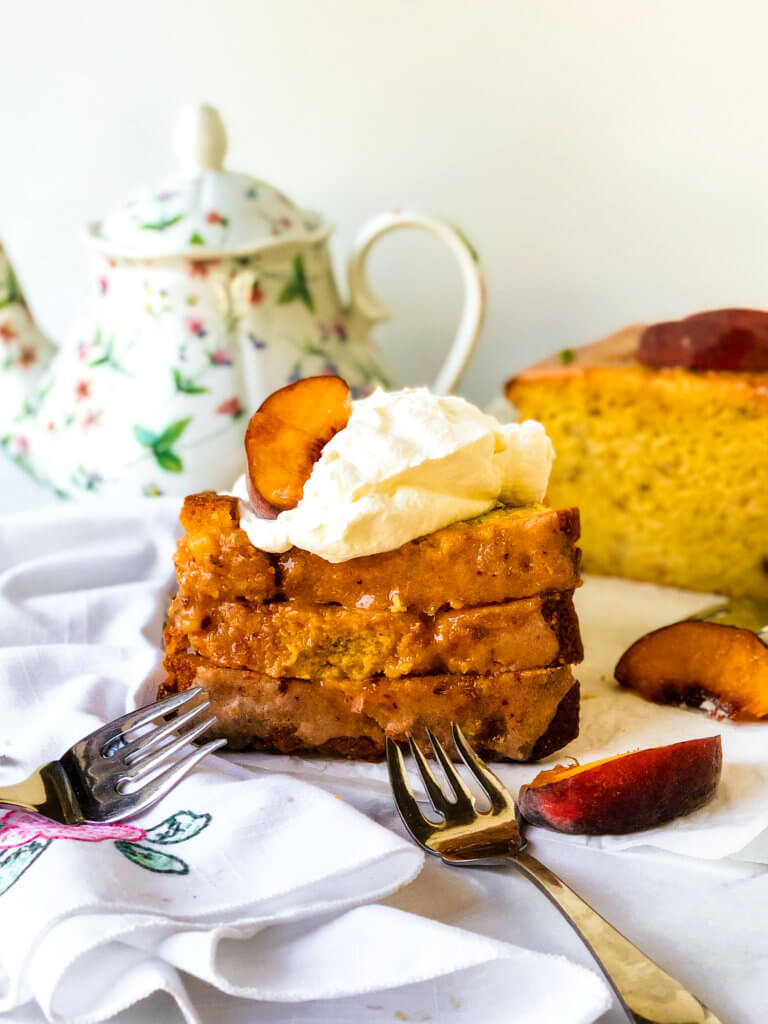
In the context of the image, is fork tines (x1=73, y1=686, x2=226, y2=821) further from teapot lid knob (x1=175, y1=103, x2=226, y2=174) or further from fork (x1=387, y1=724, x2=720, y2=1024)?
teapot lid knob (x1=175, y1=103, x2=226, y2=174)

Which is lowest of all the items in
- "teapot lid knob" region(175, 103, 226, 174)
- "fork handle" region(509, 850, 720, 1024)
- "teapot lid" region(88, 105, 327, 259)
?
"fork handle" region(509, 850, 720, 1024)

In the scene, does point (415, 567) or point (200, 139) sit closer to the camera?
point (415, 567)

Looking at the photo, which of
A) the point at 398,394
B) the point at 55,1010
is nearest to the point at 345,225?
the point at 398,394

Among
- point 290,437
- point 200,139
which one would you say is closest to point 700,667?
point 290,437

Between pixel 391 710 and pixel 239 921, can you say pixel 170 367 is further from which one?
pixel 239 921

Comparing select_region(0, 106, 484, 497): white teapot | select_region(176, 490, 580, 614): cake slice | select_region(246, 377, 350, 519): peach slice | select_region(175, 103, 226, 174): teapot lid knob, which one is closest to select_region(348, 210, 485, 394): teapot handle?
select_region(0, 106, 484, 497): white teapot

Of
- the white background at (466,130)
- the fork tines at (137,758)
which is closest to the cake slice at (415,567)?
the fork tines at (137,758)
